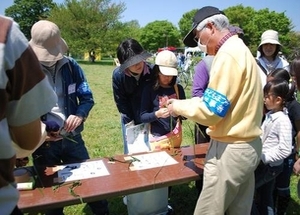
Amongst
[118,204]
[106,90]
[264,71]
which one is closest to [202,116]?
[118,204]

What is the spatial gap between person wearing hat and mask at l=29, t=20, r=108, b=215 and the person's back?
1.21 meters

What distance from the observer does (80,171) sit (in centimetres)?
211

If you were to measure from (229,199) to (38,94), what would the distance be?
1.51 meters

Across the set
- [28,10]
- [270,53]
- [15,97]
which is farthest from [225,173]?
[28,10]

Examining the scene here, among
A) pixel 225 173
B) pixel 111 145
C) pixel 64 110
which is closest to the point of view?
pixel 225 173

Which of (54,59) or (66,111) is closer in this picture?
(54,59)

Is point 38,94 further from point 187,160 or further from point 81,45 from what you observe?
point 81,45

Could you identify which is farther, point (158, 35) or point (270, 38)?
point (158, 35)

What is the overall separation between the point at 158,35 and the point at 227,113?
67700 mm

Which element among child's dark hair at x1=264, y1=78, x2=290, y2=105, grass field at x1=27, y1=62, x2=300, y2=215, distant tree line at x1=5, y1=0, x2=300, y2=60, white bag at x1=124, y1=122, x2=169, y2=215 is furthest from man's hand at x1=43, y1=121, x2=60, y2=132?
distant tree line at x1=5, y1=0, x2=300, y2=60

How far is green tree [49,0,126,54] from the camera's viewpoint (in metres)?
36.6

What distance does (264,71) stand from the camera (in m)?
3.69

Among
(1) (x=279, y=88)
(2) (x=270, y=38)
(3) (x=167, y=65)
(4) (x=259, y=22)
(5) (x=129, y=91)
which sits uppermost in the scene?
(4) (x=259, y=22)

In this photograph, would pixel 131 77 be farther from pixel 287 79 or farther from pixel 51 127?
pixel 287 79
